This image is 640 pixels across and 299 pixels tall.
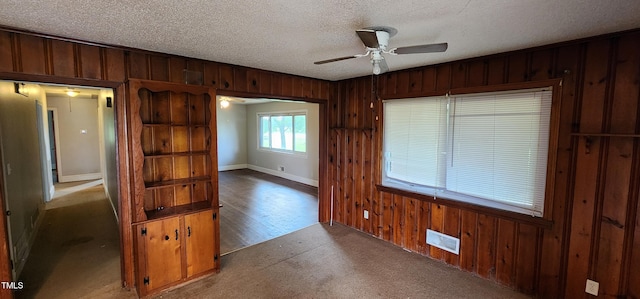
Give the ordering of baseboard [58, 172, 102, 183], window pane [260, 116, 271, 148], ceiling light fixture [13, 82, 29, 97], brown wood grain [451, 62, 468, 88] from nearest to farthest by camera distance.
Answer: brown wood grain [451, 62, 468, 88], ceiling light fixture [13, 82, 29, 97], baseboard [58, 172, 102, 183], window pane [260, 116, 271, 148]

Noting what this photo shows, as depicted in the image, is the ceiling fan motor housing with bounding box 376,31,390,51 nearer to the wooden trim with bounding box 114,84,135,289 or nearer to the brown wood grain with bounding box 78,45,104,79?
the wooden trim with bounding box 114,84,135,289

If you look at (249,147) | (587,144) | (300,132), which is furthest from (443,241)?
(249,147)

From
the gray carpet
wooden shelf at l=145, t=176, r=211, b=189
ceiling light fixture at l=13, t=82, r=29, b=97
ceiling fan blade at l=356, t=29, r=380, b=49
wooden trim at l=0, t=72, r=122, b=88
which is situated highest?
ceiling fan blade at l=356, t=29, r=380, b=49

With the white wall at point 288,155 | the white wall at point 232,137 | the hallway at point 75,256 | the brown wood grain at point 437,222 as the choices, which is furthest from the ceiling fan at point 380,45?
the white wall at point 232,137

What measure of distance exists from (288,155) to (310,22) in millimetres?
6154

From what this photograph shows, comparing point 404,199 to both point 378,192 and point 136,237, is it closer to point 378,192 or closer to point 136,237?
point 378,192

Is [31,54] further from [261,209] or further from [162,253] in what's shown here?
[261,209]

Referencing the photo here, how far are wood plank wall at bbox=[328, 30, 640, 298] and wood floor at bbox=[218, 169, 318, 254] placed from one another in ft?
7.03

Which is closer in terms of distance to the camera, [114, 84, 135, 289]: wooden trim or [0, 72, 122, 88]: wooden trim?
[0, 72, 122, 88]: wooden trim

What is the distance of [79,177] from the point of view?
24.1 feet

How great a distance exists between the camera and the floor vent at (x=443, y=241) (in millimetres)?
3068

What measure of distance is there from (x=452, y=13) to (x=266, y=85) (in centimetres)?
231

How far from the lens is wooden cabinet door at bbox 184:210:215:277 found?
2744mm

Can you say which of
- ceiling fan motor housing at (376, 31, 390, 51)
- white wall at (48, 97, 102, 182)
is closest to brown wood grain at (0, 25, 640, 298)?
ceiling fan motor housing at (376, 31, 390, 51)
